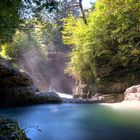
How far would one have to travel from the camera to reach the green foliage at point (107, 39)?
16406 mm

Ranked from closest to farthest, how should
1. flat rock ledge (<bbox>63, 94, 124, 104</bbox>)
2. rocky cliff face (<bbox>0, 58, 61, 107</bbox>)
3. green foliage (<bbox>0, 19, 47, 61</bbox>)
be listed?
rocky cliff face (<bbox>0, 58, 61, 107</bbox>) → flat rock ledge (<bbox>63, 94, 124, 104</bbox>) → green foliage (<bbox>0, 19, 47, 61</bbox>)

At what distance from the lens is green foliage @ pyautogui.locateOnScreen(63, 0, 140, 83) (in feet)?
53.8

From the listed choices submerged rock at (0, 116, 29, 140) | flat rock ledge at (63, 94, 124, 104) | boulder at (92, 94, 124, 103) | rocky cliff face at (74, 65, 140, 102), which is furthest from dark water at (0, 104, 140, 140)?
rocky cliff face at (74, 65, 140, 102)

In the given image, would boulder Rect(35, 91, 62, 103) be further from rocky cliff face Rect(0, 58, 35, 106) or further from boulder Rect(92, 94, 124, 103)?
boulder Rect(92, 94, 124, 103)

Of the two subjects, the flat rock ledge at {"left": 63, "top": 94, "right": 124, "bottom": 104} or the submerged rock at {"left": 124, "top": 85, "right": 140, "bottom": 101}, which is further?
the flat rock ledge at {"left": 63, "top": 94, "right": 124, "bottom": 104}

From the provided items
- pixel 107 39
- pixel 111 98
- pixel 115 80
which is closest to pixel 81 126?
pixel 111 98

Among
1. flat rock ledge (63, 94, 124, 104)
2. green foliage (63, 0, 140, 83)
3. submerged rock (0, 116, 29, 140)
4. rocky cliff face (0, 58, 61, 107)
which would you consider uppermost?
green foliage (63, 0, 140, 83)

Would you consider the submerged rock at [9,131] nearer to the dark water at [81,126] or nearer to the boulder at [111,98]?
the dark water at [81,126]

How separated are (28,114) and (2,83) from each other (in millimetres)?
3786

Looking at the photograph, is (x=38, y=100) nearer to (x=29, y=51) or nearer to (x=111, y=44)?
(x=111, y=44)

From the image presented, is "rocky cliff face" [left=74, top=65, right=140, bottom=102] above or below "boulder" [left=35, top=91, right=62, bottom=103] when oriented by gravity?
above

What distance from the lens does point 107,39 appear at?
17781 mm

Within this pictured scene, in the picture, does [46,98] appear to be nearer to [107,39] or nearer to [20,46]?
[107,39]

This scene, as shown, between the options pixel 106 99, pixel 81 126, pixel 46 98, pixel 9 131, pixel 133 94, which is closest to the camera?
pixel 9 131
